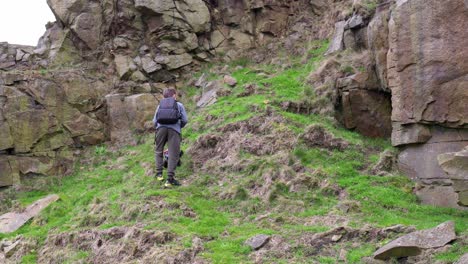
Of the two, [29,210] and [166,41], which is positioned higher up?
[166,41]

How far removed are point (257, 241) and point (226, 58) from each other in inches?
512

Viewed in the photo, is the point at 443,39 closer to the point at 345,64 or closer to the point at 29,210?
the point at 345,64

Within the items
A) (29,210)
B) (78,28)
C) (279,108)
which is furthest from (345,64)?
(78,28)

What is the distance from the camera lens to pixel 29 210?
12656 mm

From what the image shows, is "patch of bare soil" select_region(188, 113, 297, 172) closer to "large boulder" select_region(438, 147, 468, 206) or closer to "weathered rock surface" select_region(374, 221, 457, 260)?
"large boulder" select_region(438, 147, 468, 206)

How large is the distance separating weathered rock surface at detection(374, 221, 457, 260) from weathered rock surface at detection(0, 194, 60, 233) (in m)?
8.89

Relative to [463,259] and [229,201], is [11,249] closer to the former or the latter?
[229,201]

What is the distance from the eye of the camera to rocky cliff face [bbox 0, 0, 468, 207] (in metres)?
10.0

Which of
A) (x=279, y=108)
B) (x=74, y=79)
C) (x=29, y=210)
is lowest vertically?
(x=29, y=210)

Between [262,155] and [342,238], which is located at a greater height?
[262,155]

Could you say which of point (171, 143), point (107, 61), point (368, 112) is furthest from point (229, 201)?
point (107, 61)

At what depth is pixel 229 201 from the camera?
10336 millimetres

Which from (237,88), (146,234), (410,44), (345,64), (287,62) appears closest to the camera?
(146,234)

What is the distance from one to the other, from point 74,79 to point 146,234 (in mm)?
10185
